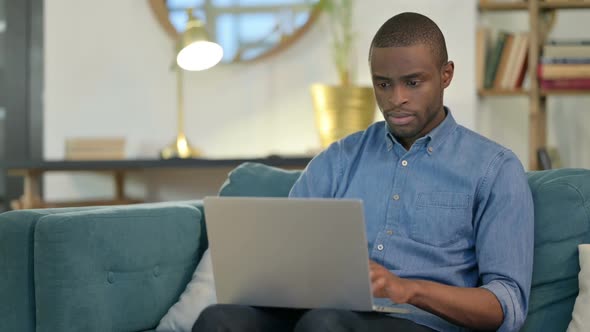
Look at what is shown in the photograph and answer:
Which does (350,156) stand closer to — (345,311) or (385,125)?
(385,125)

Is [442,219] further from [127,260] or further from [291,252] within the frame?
[127,260]

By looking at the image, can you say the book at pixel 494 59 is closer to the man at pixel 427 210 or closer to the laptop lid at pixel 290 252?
the man at pixel 427 210

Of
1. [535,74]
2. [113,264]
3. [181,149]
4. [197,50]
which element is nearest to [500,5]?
[535,74]

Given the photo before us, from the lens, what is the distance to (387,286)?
1.53 metres

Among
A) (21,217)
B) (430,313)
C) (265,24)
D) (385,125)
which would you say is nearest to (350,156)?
(385,125)

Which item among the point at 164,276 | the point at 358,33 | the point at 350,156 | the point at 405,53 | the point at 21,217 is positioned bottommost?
the point at 164,276

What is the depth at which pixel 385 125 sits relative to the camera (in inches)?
75.9

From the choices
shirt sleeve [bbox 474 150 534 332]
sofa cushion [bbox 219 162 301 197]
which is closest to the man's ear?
Answer: shirt sleeve [bbox 474 150 534 332]

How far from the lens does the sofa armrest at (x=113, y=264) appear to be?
194 cm

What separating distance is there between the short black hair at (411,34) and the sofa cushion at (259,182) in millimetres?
610

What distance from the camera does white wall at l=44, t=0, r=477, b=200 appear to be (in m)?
4.16

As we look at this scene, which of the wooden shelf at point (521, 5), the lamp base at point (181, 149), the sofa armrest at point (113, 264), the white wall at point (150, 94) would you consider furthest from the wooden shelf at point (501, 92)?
the sofa armrest at point (113, 264)

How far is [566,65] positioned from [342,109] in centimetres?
90

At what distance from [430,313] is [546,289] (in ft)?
0.96
